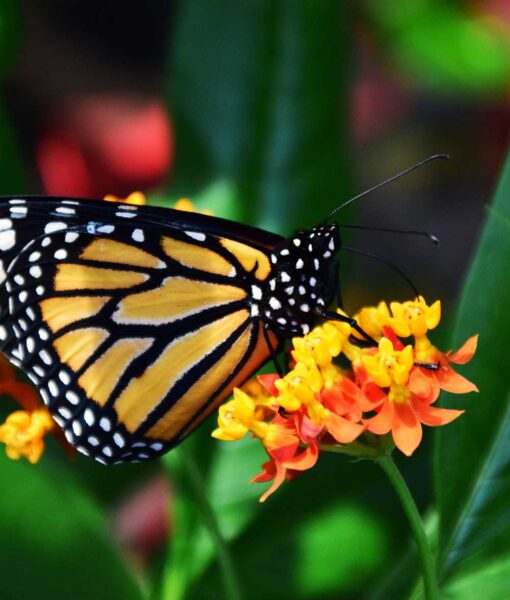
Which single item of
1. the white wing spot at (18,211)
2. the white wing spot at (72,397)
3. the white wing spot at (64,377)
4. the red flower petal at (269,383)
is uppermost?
the white wing spot at (18,211)

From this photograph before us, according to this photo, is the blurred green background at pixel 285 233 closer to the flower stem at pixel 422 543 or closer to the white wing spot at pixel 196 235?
the flower stem at pixel 422 543

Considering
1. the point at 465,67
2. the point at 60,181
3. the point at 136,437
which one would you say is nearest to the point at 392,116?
the point at 465,67

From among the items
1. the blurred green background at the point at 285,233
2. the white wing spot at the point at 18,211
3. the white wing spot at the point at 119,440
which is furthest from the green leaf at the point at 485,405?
the white wing spot at the point at 18,211

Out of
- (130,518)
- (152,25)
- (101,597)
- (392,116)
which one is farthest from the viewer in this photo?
(152,25)

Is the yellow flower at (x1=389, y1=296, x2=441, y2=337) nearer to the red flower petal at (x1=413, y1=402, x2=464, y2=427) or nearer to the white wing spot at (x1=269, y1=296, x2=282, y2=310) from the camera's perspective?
the red flower petal at (x1=413, y1=402, x2=464, y2=427)

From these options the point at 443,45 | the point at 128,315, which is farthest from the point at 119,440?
the point at 443,45

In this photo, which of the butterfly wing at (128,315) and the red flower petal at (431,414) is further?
the butterfly wing at (128,315)

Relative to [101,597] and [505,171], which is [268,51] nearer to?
[505,171]
